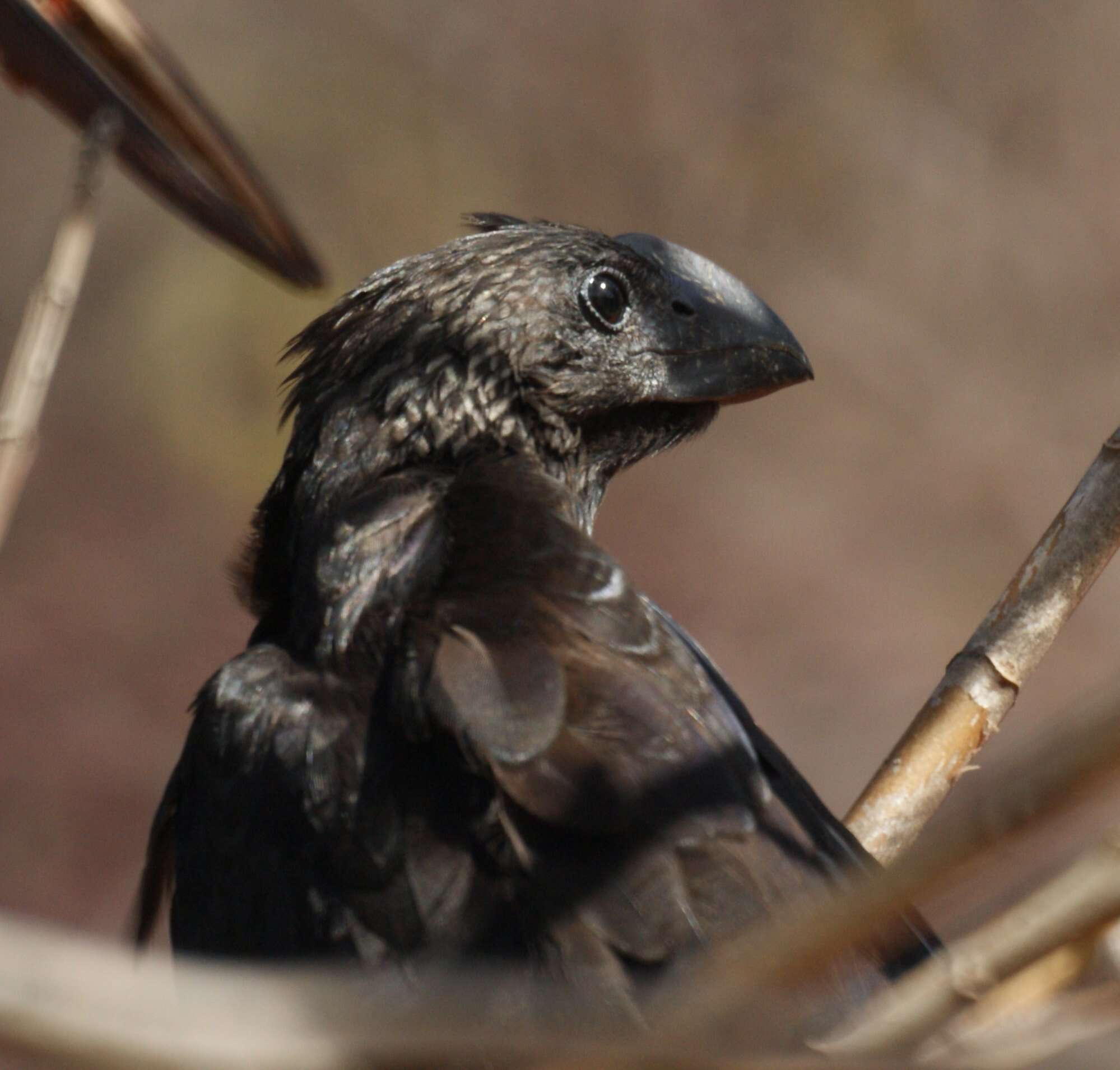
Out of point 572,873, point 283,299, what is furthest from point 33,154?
point 572,873

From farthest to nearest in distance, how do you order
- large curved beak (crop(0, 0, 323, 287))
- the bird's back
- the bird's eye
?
the bird's eye < large curved beak (crop(0, 0, 323, 287)) < the bird's back

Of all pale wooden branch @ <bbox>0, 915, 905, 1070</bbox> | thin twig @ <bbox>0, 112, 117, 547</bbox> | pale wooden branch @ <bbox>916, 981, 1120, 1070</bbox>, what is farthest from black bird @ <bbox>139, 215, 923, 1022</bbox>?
pale wooden branch @ <bbox>0, 915, 905, 1070</bbox>

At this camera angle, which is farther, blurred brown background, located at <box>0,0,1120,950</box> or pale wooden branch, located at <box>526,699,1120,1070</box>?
blurred brown background, located at <box>0,0,1120,950</box>

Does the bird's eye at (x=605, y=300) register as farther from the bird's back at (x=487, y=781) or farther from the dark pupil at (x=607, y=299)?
the bird's back at (x=487, y=781)

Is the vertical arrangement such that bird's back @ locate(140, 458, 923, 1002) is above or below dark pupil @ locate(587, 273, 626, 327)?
below

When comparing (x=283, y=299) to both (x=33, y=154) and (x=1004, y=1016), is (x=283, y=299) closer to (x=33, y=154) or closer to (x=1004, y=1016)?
(x=33, y=154)

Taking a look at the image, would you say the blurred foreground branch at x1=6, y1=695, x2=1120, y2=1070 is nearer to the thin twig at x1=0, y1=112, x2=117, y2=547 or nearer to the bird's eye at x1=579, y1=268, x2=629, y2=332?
the thin twig at x1=0, y1=112, x2=117, y2=547
